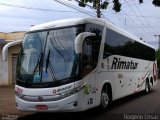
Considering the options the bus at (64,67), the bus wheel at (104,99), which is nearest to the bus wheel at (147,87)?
the bus at (64,67)

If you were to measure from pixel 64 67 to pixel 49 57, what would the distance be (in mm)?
669

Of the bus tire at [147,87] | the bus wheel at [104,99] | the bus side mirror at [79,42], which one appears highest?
the bus side mirror at [79,42]

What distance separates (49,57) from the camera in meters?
11.4

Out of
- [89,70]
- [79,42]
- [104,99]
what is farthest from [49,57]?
[104,99]

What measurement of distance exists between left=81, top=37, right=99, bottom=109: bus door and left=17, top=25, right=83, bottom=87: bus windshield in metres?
0.40

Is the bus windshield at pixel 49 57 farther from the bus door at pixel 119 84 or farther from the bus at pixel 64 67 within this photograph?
the bus door at pixel 119 84

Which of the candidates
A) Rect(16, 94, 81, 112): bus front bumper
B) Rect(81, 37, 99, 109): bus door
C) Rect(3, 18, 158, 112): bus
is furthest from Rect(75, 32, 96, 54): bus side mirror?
Rect(16, 94, 81, 112): bus front bumper

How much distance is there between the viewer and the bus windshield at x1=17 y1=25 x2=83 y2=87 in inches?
435

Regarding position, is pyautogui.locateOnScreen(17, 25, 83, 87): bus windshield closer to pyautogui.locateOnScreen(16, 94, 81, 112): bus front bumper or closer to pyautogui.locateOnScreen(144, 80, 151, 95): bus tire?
pyautogui.locateOnScreen(16, 94, 81, 112): bus front bumper

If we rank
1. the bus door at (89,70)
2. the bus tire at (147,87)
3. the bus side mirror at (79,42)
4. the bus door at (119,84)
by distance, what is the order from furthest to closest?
the bus tire at (147,87)
the bus door at (119,84)
the bus door at (89,70)
the bus side mirror at (79,42)

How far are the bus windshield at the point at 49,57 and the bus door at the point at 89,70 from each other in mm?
404

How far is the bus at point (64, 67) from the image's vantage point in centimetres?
1084

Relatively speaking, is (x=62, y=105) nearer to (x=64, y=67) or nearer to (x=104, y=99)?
(x=64, y=67)

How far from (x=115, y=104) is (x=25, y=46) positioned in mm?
5897
